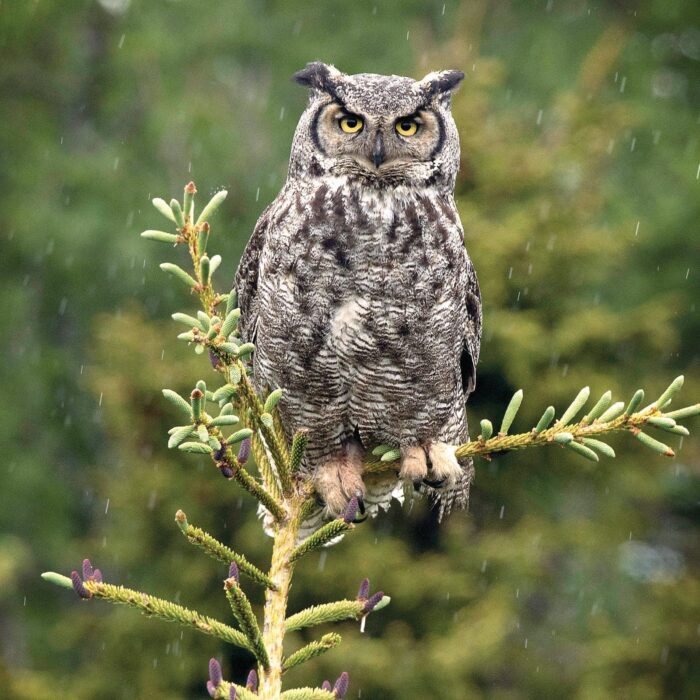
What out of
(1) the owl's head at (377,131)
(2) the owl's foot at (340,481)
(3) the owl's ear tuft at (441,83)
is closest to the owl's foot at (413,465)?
(2) the owl's foot at (340,481)

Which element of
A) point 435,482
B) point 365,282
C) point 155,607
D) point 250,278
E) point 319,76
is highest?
point 319,76

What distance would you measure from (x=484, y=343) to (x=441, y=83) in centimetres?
282

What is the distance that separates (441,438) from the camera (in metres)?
3.24

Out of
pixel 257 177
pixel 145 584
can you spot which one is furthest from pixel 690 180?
pixel 145 584

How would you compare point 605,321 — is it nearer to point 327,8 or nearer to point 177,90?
point 177,90

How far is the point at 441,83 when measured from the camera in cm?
314

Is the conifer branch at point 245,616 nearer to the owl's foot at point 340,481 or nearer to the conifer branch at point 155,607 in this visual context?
the conifer branch at point 155,607

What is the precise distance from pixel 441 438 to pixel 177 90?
10642 millimetres

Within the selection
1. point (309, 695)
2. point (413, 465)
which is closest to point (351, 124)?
point (413, 465)

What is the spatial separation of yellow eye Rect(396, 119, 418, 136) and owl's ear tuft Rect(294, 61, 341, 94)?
0.22m

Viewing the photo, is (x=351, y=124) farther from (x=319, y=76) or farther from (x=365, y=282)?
(x=365, y=282)

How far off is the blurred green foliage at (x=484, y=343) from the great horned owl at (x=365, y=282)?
2626mm

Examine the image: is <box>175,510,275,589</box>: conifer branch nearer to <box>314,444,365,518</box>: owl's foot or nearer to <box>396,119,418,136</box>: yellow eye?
<box>314,444,365,518</box>: owl's foot

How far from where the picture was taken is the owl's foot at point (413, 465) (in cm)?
304
